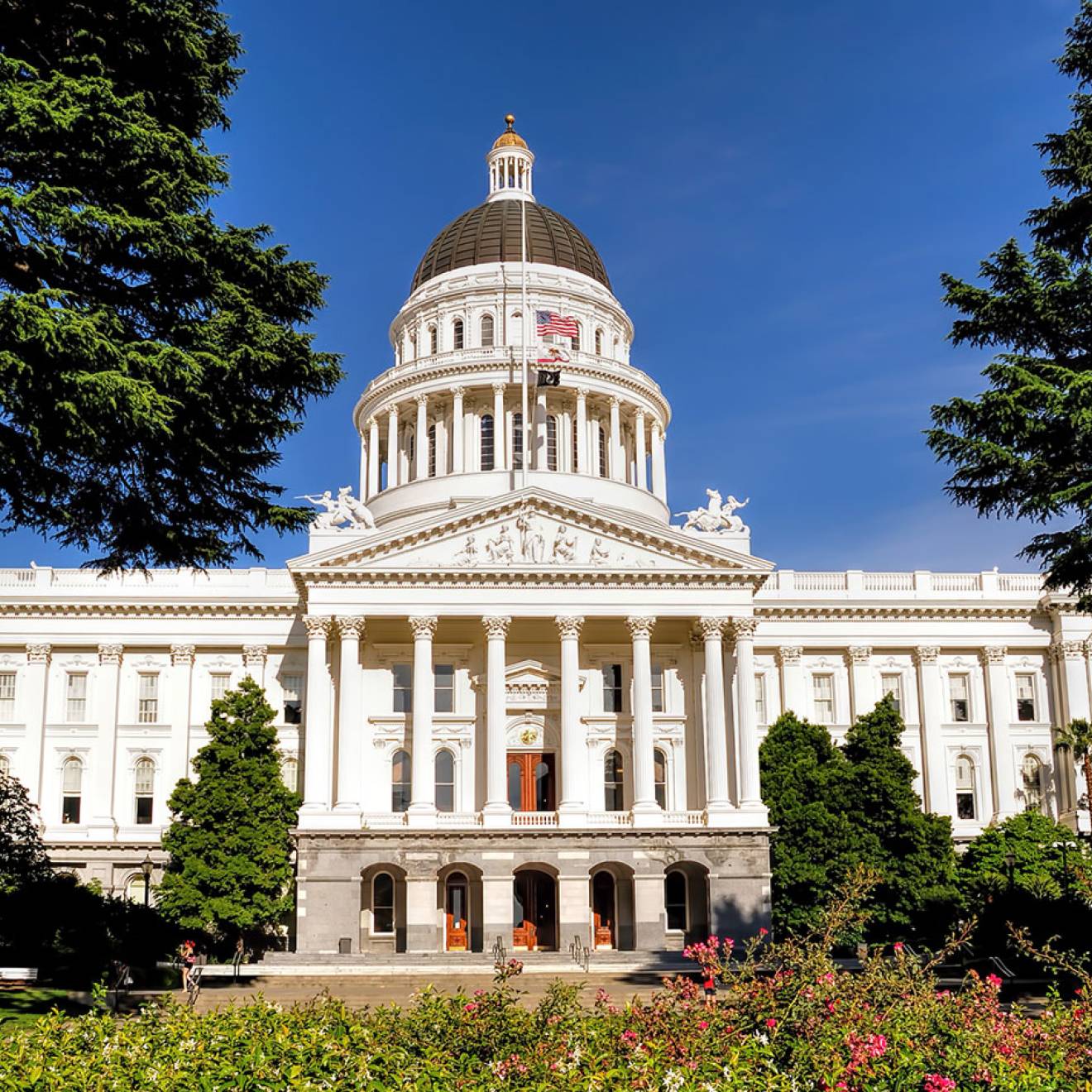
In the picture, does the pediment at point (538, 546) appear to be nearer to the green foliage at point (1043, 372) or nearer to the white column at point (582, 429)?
the white column at point (582, 429)

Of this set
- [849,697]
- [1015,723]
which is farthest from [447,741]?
[1015,723]

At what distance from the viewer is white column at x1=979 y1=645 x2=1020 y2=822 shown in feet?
222

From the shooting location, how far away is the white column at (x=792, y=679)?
67.6m

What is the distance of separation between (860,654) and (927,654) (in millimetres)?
3283

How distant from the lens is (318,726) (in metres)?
55.1

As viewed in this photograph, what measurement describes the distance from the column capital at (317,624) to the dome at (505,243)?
3253 centimetres

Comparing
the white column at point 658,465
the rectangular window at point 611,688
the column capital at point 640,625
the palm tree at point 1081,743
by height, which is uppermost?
the white column at point 658,465

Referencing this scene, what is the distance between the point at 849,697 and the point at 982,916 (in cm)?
2319

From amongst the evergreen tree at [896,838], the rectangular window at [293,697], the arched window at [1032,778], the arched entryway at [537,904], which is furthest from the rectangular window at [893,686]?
the rectangular window at [293,697]

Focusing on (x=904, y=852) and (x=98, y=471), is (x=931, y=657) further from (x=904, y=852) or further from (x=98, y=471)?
(x=98, y=471)

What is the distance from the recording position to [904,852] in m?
54.8

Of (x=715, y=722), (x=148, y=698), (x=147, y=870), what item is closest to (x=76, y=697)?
(x=148, y=698)

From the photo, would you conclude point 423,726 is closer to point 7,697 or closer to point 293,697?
point 293,697

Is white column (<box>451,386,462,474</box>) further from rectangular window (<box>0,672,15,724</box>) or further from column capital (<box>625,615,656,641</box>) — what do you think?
rectangular window (<box>0,672,15,724</box>)
